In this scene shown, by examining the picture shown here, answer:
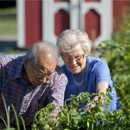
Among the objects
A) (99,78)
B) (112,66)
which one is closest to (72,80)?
(99,78)

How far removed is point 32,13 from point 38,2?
0.31 meters

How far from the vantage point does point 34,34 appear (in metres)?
16.3

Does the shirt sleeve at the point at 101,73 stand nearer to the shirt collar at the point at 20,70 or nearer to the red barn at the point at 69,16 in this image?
the shirt collar at the point at 20,70

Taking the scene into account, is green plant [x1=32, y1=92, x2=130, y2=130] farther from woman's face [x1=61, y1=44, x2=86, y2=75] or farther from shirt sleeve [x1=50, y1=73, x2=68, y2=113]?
woman's face [x1=61, y1=44, x2=86, y2=75]

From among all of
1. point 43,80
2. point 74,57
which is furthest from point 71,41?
point 43,80

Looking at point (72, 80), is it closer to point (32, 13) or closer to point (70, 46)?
point (70, 46)

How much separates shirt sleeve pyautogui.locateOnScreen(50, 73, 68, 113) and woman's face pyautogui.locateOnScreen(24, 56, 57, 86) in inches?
4.1

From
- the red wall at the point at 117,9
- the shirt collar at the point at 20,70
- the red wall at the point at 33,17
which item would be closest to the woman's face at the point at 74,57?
the shirt collar at the point at 20,70

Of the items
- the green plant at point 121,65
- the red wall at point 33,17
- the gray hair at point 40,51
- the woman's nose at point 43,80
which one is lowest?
the red wall at point 33,17

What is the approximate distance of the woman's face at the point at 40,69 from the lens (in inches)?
152

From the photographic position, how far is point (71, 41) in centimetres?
430

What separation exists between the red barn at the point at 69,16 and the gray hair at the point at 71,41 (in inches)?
447

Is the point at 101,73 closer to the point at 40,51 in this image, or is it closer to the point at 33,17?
the point at 40,51

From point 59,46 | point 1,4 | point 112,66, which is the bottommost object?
point 1,4
